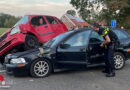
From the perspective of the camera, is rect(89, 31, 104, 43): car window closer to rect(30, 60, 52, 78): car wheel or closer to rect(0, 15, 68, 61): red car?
rect(30, 60, 52, 78): car wheel

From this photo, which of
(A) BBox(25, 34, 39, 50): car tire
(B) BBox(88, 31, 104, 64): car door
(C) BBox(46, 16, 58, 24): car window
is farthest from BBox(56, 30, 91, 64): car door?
(C) BBox(46, 16, 58, 24): car window

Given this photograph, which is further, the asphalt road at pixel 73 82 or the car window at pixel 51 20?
the car window at pixel 51 20

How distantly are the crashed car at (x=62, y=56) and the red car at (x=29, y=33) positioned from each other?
1346mm

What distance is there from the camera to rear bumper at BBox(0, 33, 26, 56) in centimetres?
596

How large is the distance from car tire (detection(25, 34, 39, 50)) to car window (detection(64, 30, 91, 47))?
1.96 m

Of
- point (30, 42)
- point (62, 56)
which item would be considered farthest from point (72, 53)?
point (30, 42)

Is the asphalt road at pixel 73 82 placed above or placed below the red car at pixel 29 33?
below

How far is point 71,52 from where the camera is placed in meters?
4.73

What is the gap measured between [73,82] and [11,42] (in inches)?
119

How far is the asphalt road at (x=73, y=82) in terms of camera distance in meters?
3.99

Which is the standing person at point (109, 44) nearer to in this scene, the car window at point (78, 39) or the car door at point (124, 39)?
the car window at point (78, 39)

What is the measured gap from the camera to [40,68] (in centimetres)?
464

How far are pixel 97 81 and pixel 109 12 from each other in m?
23.6

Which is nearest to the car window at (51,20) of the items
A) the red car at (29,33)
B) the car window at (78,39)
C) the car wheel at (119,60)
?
the red car at (29,33)
